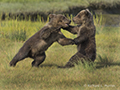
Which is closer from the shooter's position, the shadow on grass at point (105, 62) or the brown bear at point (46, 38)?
the brown bear at point (46, 38)

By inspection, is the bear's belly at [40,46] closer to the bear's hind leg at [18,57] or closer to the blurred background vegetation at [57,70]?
the bear's hind leg at [18,57]

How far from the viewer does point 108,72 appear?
512cm

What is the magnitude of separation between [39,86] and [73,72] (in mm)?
998

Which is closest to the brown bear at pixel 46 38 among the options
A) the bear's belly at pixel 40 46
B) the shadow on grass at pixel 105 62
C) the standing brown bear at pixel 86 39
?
the bear's belly at pixel 40 46

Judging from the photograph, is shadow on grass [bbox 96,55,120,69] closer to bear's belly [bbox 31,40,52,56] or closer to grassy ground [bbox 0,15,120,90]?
grassy ground [bbox 0,15,120,90]

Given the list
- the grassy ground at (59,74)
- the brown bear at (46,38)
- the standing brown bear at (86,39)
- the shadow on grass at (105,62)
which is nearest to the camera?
the grassy ground at (59,74)

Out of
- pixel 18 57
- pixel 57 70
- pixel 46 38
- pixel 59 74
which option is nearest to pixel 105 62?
pixel 57 70

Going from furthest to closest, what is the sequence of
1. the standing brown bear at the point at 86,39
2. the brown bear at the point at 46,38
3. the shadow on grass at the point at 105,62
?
1. the shadow on grass at the point at 105,62
2. the standing brown bear at the point at 86,39
3. the brown bear at the point at 46,38

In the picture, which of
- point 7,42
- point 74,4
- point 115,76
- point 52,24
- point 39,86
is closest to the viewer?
point 39,86

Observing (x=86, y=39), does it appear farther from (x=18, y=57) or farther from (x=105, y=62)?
(x=18, y=57)

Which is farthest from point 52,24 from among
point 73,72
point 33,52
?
point 73,72

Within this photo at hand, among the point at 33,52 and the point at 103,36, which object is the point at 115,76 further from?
the point at 103,36

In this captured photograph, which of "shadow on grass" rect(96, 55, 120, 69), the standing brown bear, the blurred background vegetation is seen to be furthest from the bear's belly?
"shadow on grass" rect(96, 55, 120, 69)

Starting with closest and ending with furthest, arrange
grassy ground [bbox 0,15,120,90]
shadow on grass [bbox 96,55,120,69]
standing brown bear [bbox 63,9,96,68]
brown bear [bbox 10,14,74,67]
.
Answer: grassy ground [bbox 0,15,120,90], brown bear [bbox 10,14,74,67], standing brown bear [bbox 63,9,96,68], shadow on grass [bbox 96,55,120,69]
